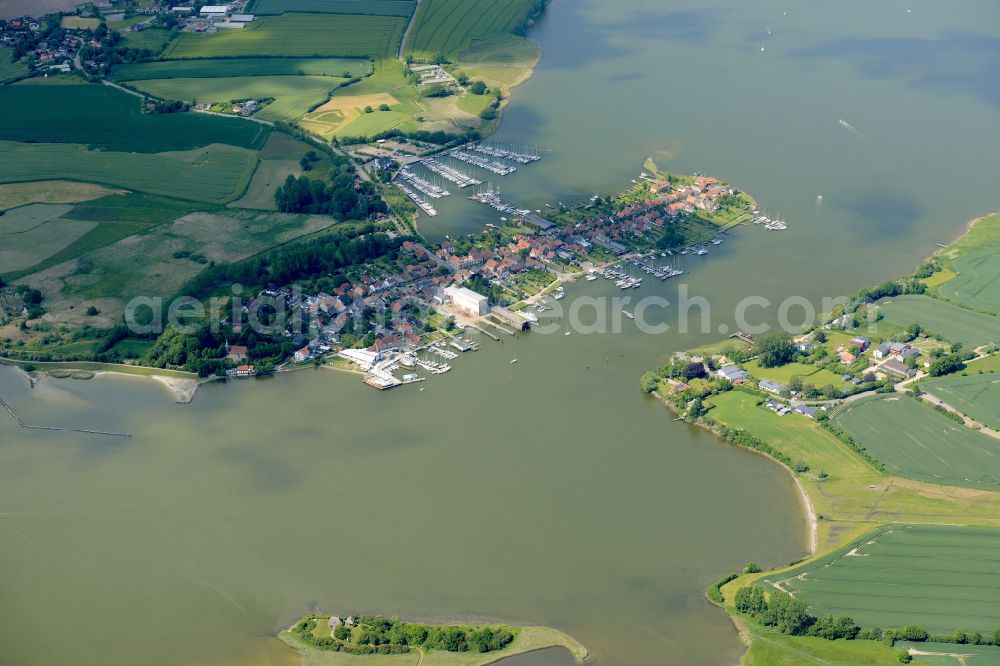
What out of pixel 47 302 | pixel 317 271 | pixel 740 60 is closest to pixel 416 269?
pixel 317 271

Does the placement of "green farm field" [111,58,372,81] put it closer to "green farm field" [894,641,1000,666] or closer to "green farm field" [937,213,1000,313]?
"green farm field" [937,213,1000,313]

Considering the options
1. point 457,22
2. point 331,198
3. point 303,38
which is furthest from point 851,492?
point 303,38

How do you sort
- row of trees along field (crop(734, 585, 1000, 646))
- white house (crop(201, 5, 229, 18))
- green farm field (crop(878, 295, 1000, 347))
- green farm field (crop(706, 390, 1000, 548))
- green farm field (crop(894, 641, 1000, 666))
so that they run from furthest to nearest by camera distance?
1. white house (crop(201, 5, 229, 18))
2. green farm field (crop(878, 295, 1000, 347))
3. green farm field (crop(706, 390, 1000, 548))
4. row of trees along field (crop(734, 585, 1000, 646))
5. green farm field (crop(894, 641, 1000, 666))

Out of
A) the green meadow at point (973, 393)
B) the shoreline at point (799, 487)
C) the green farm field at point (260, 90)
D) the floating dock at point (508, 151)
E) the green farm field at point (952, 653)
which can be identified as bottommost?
the green farm field at point (952, 653)

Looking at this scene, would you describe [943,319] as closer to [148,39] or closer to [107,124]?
[107,124]

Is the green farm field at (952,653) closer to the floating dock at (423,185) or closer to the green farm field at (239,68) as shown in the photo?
the floating dock at (423,185)

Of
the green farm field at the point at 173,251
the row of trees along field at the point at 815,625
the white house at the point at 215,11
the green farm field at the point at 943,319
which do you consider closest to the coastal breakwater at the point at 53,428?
the green farm field at the point at 173,251

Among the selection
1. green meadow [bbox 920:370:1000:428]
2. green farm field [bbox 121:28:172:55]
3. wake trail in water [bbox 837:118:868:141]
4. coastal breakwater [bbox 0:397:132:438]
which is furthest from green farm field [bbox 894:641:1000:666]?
green farm field [bbox 121:28:172:55]
